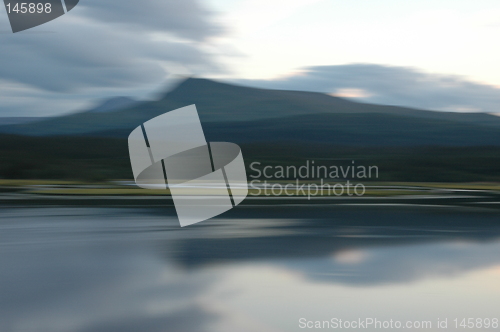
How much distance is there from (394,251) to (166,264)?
4.08 metres

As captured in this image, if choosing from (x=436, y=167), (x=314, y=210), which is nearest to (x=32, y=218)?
(x=314, y=210)

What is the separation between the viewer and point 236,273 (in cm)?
738

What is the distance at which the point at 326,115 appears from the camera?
70.8 m

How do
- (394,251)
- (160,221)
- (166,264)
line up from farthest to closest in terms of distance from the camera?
(160,221)
(394,251)
(166,264)

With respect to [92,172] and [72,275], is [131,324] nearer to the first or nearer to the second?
[72,275]
